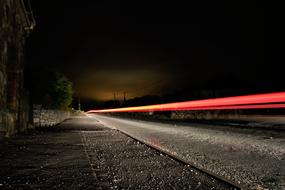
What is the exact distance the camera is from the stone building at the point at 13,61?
41.3ft

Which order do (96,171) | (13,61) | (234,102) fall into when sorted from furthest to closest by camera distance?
1. (234,102)
2. (13,61)
3. (96,171)

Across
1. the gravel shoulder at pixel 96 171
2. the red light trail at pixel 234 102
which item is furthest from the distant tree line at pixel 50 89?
the gravel shoulder at pixel 96 171

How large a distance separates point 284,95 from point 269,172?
49.5ft

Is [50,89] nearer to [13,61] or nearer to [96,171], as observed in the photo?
[13,61]

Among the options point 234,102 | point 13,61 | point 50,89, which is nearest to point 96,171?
point 13,61

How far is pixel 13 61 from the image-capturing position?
15.1 metres

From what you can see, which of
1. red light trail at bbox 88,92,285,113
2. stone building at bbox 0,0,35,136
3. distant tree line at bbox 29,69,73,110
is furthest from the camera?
distant tree line at bbox 29,69,73,110

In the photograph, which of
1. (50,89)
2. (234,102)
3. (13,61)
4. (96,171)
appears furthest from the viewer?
(50,89)

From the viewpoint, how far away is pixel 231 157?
8.48 meters

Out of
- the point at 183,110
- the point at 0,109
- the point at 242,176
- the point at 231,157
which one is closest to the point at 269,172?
the point at 242,176

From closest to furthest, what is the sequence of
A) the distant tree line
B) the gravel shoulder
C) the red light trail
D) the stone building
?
the gravel shoulder → the stone building → the red light trail → the distant tree line

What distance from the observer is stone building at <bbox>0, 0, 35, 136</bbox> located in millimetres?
12594

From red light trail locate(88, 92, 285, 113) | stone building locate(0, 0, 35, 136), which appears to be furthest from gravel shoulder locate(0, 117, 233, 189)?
red light trail locate(88, 92, 285, 113)

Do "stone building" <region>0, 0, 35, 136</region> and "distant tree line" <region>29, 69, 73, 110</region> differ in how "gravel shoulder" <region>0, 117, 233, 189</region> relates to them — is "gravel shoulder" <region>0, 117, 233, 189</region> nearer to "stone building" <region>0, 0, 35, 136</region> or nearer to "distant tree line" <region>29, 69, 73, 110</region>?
"stone building" <region>0, 0, 35, 136</region>
